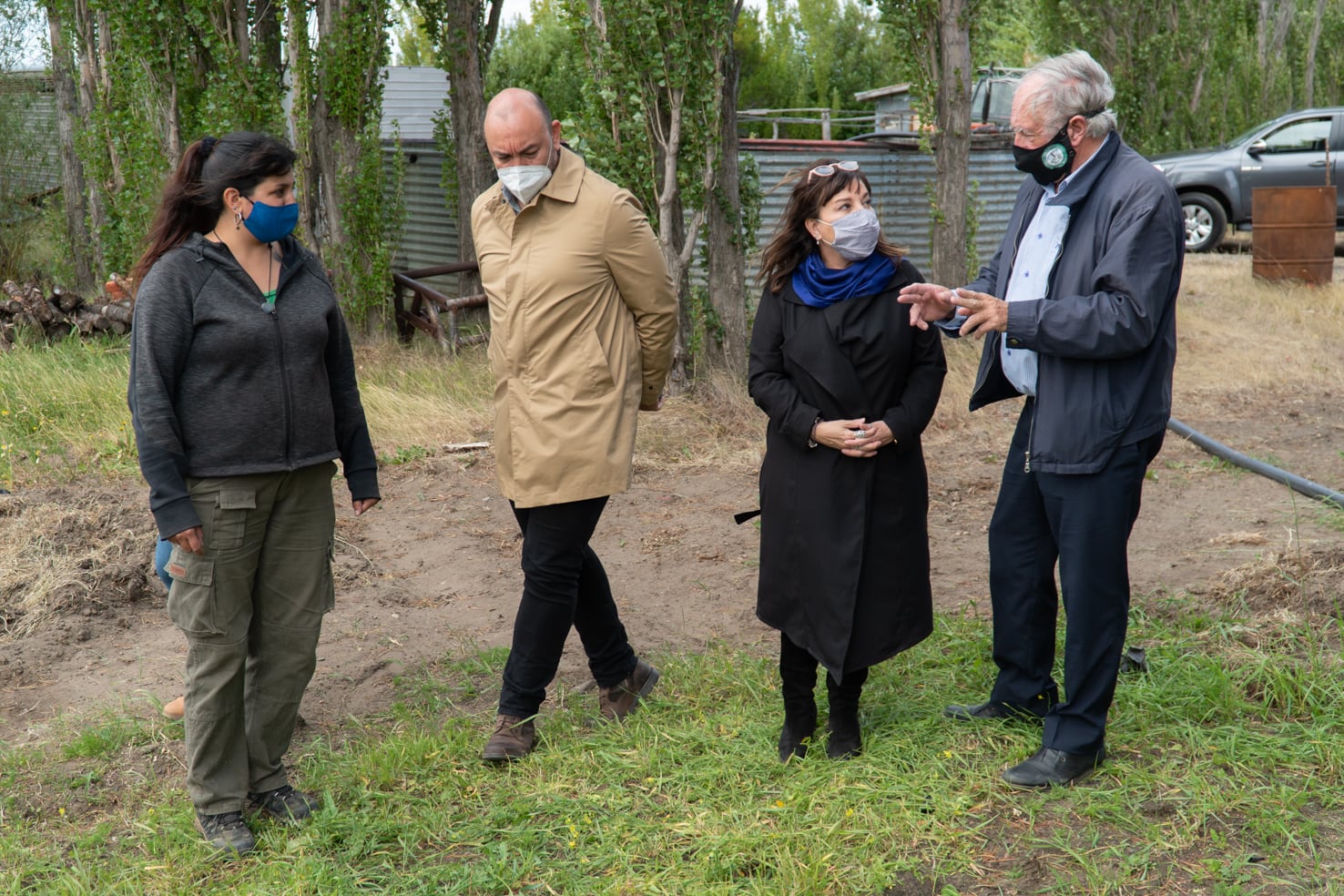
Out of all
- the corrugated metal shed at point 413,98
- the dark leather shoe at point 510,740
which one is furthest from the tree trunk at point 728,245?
the corrugated metal shed at point 413,98

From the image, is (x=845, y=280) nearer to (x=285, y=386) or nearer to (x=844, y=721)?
(x=844, y=721)

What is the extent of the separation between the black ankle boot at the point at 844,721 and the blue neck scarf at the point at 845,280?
1143mm

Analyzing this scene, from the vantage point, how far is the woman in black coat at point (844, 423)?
342 cm

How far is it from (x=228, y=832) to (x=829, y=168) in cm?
255

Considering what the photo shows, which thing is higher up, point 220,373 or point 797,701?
point 220,373

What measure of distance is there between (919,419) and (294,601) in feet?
6.20

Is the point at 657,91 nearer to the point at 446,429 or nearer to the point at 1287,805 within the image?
the point at 446,429

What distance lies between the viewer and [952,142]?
10.1 m

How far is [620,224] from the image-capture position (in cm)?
369

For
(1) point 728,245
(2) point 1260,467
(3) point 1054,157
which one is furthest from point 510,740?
(1) point 728,245

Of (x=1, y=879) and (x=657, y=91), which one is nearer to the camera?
(x=1, y=879)

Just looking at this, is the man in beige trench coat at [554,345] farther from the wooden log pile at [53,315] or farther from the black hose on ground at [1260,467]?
the wooden log pile at [53,315]

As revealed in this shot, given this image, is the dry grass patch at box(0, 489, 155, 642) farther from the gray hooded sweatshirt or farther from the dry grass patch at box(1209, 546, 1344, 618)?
the dry grass patch at box(1209, 546, 1344, 618)

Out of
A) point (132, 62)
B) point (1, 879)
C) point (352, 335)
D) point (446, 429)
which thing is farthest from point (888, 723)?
point (132, 62)
